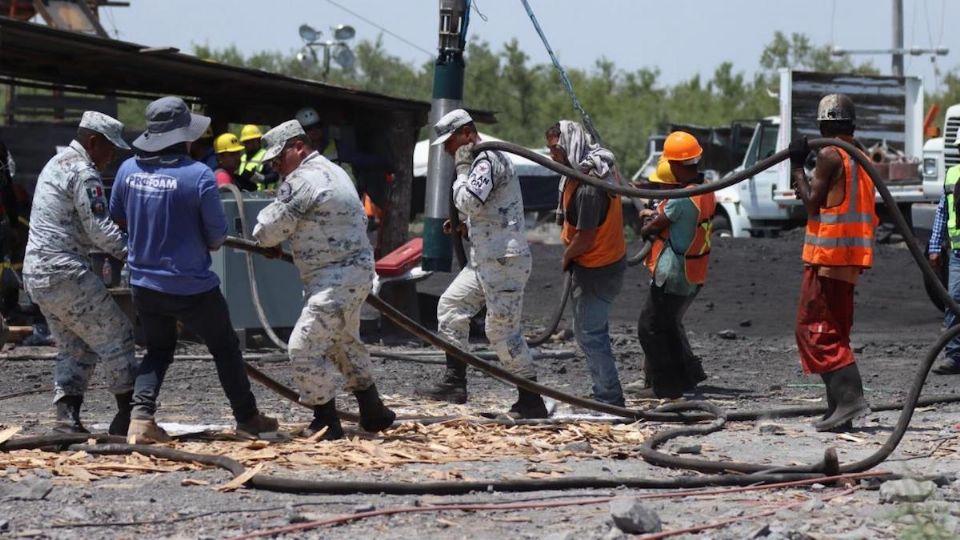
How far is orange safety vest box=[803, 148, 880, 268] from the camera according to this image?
Result: 887 centimetres

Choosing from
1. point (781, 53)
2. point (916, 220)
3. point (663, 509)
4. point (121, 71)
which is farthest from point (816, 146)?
point (781, 53)

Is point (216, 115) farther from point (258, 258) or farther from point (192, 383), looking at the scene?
point (192, 383)

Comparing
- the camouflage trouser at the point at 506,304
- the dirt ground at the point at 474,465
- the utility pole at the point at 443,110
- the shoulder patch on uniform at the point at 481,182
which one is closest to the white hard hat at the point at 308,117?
the utility pole at the point at 443,110

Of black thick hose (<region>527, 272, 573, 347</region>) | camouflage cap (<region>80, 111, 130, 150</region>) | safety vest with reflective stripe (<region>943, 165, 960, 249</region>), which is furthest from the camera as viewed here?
safety vest with reflective stripe (<region>943, 165, 960, 249</region>)

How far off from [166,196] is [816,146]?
3523 mm

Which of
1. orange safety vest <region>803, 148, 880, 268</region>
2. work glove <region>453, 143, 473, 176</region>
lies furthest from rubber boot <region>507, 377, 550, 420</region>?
orange safety vest <region>803, 148, 880, 268</region>

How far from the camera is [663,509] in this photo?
6.84 m

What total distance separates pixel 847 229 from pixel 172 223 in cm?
381

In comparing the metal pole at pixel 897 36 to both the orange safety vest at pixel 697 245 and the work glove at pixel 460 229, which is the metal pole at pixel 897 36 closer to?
the orange safety vest at pixel 697 245

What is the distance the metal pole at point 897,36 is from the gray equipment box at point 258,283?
105 feet

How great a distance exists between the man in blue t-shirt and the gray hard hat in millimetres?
3537

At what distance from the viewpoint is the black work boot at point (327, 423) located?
28.5 feet

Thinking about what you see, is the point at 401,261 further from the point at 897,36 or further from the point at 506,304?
the point at 897,36

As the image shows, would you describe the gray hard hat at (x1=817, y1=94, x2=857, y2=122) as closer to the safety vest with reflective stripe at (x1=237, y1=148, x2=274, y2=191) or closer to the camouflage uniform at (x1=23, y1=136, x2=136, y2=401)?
the camouflage uniform at (x1=23, y1=136, x2=136, y2=401)
